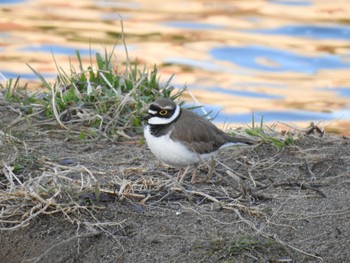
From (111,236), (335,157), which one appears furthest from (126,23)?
(111,236)

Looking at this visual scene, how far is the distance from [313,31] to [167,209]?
32.6 ft

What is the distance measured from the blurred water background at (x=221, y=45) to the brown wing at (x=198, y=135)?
444cm

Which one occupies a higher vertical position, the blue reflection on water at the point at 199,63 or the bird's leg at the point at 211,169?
the bird's leg at the point at 211,169

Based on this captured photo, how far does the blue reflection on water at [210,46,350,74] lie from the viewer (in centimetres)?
1455

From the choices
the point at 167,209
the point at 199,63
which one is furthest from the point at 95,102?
the point at 199,63

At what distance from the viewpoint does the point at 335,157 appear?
24.6 feet

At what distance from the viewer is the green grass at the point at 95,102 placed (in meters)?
8.07

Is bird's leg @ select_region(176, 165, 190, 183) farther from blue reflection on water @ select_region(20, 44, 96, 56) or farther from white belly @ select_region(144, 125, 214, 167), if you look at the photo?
blue reflection on water @ select_region(20, 44, 96, 56)

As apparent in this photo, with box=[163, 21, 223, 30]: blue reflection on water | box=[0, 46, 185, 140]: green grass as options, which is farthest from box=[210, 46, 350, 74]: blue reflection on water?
box=[0, 46, 185, 140]: green grass

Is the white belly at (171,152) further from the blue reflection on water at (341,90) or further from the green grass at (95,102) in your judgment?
the blue reflection on water at (341,90)

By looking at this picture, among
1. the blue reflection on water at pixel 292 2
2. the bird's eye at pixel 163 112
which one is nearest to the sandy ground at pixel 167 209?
the bird's eye at pixel 163 112

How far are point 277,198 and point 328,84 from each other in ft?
24.9

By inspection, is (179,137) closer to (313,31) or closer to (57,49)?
(57,49)

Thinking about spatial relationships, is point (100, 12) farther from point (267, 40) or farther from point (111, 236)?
point (111, 236)
